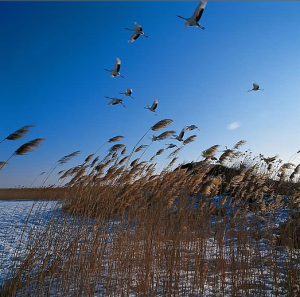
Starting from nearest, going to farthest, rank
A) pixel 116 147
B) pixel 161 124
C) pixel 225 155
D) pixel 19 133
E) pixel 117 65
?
pixel 19 133 → pixel 161 124 → pixel 116 147 → pixel 225 155 → pixel 117 65

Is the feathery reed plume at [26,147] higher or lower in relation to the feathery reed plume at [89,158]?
lower

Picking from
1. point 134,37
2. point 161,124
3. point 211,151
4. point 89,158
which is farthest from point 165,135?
point 134,37

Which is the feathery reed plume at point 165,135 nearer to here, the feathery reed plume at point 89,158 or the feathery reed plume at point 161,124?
the feathery reed plume at point 161,124

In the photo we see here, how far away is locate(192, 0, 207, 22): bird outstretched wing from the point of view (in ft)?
13.2

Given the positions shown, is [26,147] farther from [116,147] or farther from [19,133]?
[116,147]

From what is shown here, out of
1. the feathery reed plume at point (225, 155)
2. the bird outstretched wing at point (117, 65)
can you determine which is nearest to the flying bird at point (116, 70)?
the bird outstretched wing at point (117, 65)

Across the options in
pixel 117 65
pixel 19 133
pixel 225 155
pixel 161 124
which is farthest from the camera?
pixel 117 65

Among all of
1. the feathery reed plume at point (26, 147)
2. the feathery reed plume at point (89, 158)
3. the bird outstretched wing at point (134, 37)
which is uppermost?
the bird outstretched wing at point (134, 37)

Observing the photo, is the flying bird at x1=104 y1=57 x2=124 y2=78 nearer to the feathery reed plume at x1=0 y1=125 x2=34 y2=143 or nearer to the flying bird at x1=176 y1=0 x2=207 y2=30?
the flying bird at x1=176 y1=0 x2=207 y2=30

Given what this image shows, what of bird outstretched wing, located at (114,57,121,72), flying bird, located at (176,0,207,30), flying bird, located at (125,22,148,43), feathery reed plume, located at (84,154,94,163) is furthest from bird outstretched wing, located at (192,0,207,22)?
feathery reed plume, located at (84,154,94,163)

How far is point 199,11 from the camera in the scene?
160 inches

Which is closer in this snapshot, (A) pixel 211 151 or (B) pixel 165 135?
(B) pixel 165 135

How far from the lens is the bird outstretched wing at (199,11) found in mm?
4027

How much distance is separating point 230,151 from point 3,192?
566 inches
